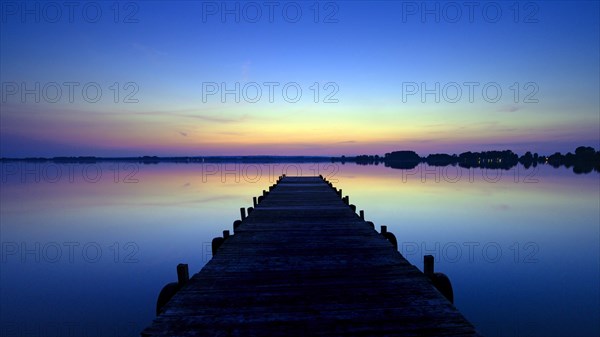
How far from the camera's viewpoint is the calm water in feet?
33.1

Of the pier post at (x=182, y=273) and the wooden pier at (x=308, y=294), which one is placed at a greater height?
the pier post at (x=182, y=273)

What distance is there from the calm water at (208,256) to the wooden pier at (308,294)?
4675 millimetres

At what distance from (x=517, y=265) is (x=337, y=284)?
12203mm

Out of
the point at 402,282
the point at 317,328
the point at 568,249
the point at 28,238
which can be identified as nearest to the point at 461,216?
the point at 568,249

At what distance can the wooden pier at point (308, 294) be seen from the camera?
15.4 feet

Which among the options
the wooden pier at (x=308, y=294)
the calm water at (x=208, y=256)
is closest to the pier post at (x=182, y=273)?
the wooden pier at (x=308, y=294)

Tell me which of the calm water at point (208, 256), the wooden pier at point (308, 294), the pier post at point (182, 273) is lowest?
the calm water at point (208, 256)

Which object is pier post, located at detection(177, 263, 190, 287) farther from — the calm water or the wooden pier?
the calm water

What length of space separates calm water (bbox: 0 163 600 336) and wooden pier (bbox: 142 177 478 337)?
4.67m

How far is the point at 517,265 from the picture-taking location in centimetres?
1441

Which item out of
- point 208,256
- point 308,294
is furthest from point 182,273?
point 208,256

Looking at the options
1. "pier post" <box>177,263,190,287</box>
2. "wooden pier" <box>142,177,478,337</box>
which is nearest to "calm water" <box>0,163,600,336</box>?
"wooden pier" <box>142,177,478,337</box>

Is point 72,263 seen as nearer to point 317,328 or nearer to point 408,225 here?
point 317,328

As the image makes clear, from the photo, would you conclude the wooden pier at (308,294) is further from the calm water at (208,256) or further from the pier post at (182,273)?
the calm water at (208,256)
